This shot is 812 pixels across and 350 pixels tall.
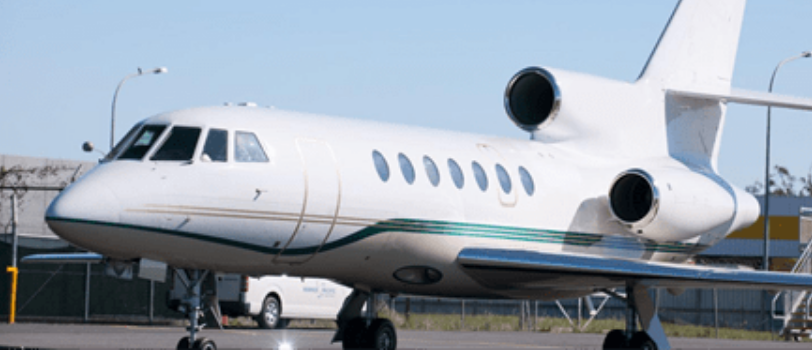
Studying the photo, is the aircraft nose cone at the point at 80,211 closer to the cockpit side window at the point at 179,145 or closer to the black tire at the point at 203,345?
the cockpit side window at the point at 179,145

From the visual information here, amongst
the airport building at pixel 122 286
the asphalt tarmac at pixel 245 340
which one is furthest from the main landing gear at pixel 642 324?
the airport building at pixel 122 286

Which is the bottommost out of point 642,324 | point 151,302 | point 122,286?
point 151,302

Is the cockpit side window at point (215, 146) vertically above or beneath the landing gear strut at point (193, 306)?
above

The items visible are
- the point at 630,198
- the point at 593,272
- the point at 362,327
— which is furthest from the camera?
the point at 630,198

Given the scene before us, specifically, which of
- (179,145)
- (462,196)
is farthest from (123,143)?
(462,196)

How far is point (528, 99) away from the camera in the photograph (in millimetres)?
21219

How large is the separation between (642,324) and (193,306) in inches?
291

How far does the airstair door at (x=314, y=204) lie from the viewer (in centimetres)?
1559

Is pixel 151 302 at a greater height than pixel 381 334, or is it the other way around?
pixel 381 334

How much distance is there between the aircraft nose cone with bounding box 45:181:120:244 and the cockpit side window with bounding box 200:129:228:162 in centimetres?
150

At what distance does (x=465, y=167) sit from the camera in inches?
718

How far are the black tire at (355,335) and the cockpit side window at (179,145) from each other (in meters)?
4.84

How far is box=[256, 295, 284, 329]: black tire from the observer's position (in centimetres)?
3195

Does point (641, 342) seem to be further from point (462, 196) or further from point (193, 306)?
point (193, 306)
